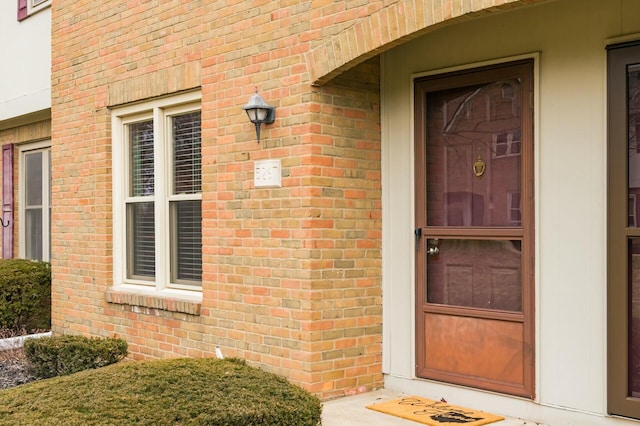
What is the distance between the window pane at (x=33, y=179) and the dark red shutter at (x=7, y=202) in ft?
0.79

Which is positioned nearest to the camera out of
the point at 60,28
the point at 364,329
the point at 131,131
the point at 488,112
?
the point at 488,112

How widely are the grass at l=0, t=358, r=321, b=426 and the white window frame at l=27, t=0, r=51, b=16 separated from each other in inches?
267

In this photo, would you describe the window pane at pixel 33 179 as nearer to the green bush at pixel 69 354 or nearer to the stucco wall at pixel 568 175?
the green bush at pixel 69 354

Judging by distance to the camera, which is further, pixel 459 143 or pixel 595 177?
pixel 459 143

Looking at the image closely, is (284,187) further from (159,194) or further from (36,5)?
(36,5)

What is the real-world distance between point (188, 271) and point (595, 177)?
154 inches

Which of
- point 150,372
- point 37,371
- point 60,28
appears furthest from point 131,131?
point 150,372

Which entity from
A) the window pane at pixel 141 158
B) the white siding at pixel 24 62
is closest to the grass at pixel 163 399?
the window pane at pixel 141 158

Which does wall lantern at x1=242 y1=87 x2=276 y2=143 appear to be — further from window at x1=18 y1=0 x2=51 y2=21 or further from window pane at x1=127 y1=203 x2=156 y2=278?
window at x1=18 y1=0 x2=51 y2=21

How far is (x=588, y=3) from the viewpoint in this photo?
17.0ft

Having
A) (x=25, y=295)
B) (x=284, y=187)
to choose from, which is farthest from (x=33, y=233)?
(x=284, y=187)

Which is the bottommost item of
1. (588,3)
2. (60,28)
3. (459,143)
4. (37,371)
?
(37,371)

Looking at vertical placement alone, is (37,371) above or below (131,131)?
below

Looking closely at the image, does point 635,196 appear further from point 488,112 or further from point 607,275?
point 488,112
